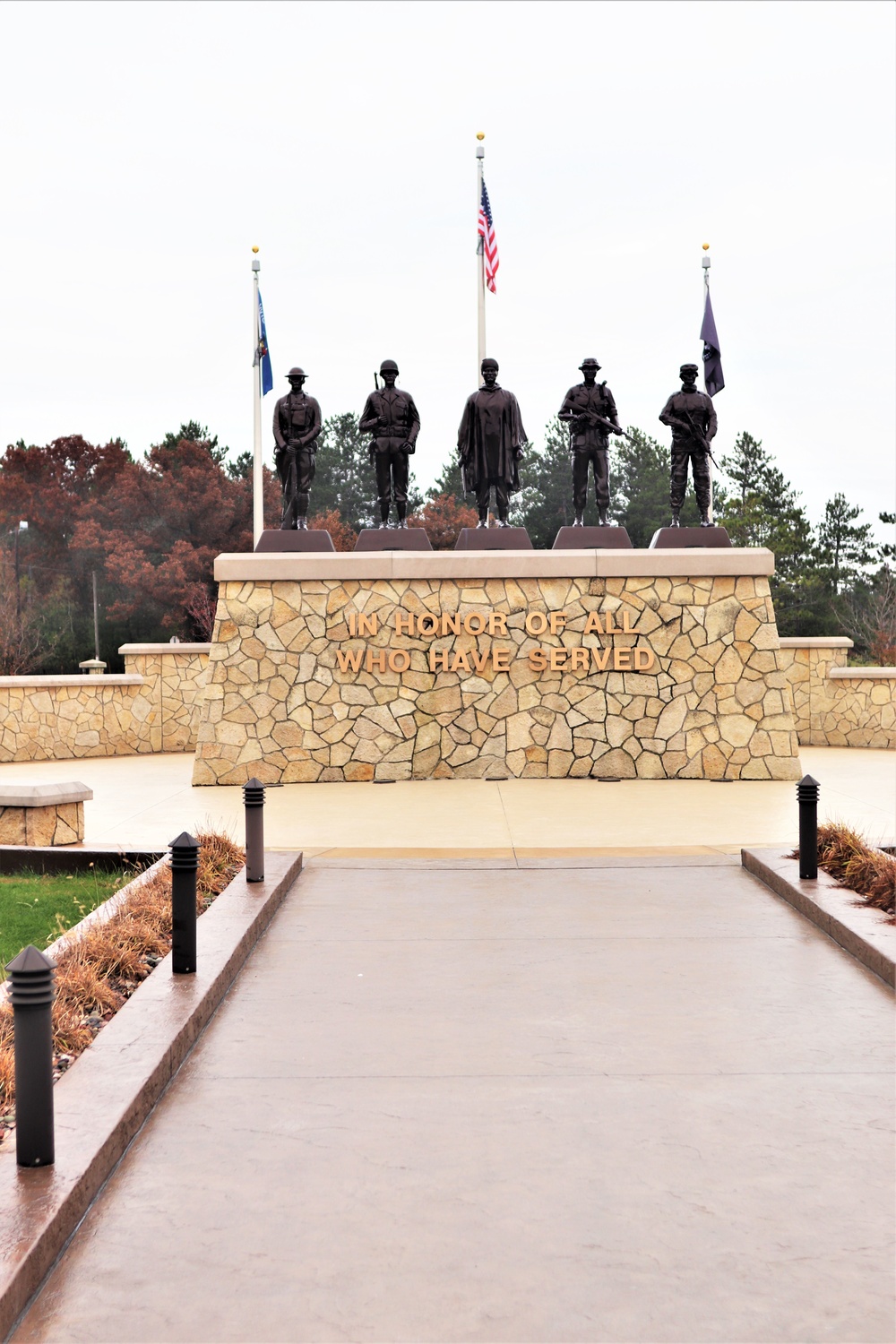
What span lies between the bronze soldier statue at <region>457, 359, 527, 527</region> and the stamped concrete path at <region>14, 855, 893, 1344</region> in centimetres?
1093

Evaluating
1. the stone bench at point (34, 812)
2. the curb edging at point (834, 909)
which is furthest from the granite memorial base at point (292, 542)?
the curb edging at point (834, 909)

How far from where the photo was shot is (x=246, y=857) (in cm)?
875

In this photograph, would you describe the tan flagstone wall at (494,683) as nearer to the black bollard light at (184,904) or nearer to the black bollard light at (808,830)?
the black bollard light at (808,830)

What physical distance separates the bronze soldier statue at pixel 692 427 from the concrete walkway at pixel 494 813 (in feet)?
14.1

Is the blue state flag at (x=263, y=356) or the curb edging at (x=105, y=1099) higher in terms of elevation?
the blue state flag at (x=263, y=356)

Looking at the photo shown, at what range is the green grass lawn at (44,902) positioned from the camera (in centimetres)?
729

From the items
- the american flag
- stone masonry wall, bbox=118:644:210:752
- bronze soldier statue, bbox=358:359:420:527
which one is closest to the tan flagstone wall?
bronze soldier statue, bbox=358:359:420:527

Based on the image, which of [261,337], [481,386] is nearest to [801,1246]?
[481,386]

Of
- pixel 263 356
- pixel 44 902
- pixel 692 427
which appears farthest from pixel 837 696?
pixel 44 902

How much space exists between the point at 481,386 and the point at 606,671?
432 centimetres

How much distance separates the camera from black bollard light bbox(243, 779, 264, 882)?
8625mm

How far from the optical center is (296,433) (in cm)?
1698

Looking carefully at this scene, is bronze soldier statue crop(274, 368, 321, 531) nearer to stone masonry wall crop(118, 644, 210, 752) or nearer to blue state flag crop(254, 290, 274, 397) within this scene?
stone masonry wall crop(118, 644, 210, 752)

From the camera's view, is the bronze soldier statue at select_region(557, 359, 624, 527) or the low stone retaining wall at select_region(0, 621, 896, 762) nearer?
the bronze soldier statue at select_region(557, 359, 624, 527)
